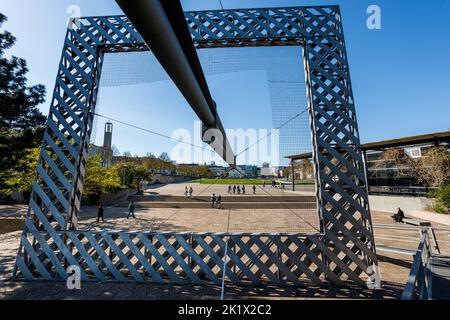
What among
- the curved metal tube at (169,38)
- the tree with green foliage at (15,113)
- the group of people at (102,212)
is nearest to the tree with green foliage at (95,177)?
the group of people at (102,212)

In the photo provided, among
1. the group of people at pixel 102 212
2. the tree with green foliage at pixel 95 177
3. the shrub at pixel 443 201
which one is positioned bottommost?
the group of people at pixel 102 212

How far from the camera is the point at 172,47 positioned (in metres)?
1.74

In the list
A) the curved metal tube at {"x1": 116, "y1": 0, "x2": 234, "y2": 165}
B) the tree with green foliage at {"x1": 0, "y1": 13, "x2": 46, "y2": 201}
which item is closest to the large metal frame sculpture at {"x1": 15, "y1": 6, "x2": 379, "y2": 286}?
the curved metal tube at {"x1": 116, "y1": 0, "x2": 234, "y2": 165}

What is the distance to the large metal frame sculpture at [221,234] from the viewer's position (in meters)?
4.05

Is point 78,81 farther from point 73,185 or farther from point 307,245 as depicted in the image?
point 307,245

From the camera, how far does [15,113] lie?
8438mm

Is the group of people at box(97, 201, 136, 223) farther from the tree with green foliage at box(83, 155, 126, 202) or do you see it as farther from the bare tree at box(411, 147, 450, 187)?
the bare tree at box(411, 147, 450, 187)

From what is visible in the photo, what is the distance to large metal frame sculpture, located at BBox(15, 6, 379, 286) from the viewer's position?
4.05 meters

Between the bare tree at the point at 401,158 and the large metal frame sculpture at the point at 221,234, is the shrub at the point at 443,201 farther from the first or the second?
the large metal frame sculpture at the point at 221,234

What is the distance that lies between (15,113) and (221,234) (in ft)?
35.4

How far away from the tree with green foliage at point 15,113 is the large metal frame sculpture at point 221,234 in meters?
5.98

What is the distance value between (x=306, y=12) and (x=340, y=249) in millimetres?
5682

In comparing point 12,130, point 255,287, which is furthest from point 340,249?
point 12,130

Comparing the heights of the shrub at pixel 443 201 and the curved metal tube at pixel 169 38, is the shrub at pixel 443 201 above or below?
below
